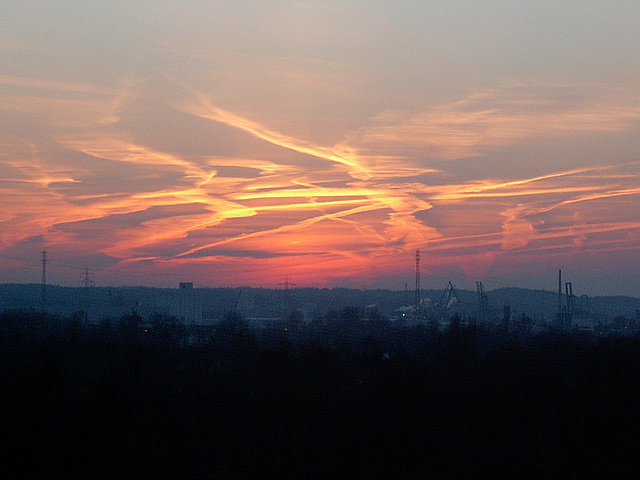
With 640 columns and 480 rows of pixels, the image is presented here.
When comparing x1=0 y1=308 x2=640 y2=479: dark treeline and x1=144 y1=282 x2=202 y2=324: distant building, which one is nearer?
x1=0 y1=308 x2=640 y2=479: dark treeline

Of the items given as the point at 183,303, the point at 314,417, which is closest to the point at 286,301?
the point at 183,303

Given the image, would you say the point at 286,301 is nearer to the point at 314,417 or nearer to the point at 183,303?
the point at 183,303

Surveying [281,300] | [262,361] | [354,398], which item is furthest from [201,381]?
[281,300]

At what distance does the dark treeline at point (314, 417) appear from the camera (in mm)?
16547

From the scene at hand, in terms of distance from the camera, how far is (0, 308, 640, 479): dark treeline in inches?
651

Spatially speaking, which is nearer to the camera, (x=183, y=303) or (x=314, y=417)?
(x=314, y=417)

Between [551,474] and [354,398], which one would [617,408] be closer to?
[551,474]

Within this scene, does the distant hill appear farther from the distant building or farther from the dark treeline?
the dark treeline

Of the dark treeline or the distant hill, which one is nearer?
the dark treeline

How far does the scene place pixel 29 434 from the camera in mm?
16391

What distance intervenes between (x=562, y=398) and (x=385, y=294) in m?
150

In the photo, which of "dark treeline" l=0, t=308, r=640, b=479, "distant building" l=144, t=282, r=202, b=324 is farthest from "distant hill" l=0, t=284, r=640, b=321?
"dark treeline" l=0, t=308, r=640, b=479

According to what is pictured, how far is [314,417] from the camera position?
20.4 meters

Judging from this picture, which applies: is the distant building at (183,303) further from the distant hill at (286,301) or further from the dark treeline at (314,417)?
the dark treeline at (314,417)
